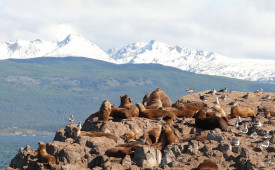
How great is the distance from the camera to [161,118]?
25.0 metres

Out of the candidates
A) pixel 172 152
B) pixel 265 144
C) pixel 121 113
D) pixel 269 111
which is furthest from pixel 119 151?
pixel 269 111

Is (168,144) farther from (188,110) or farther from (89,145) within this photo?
(188,110)

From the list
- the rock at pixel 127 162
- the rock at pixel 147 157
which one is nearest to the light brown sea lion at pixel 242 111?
the rock at pixel 147 157

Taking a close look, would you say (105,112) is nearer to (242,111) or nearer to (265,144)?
(242,111)

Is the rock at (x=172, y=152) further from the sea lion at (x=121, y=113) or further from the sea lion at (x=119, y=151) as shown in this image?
the sea lion at (x=121, y=113)

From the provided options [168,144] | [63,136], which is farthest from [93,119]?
[168,144]

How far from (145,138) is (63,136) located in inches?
177

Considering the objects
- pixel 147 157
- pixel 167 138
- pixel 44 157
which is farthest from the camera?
pixel 167 138

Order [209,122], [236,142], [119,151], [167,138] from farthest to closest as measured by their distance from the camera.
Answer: [209,122]
[167,138]
[119,151]
[236,142]

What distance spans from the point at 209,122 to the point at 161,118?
10.6 ft

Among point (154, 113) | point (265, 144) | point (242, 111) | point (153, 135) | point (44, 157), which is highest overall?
point (242, 111)

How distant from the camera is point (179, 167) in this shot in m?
16.5

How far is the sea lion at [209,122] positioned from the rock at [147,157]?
4693mm

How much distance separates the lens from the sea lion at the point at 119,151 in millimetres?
18703
